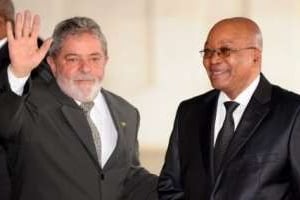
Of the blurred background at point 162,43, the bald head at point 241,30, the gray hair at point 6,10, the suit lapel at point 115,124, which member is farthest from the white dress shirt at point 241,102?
the blurred background at point 162,43

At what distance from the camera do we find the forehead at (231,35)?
1.84 m

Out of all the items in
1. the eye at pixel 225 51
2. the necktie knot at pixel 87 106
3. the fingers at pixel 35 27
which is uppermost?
the fingers at pixel 35 27

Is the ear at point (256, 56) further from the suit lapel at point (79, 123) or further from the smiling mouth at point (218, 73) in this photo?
the suit lapel at point (79, 123)

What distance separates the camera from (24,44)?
1.85 metres

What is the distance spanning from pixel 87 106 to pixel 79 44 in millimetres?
207

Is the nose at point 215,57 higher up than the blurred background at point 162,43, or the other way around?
the nose at point 215,57

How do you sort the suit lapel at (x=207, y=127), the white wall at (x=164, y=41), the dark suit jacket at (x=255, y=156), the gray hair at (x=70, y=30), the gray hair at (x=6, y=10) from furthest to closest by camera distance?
the white wall at (x=164, y=41)
the gray hair at (x=6, y=10)
the gray hair at (x=70, y=30)
the suit lapel at (x=207, y=127)
the dark suit jacket at (x=255, y=156)

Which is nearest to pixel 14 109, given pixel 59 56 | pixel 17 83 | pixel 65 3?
pixel 17 83

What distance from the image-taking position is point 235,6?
340 centimetres

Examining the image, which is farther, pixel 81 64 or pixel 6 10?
pixel 6 10

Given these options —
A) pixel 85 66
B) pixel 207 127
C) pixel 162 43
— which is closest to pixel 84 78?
Result: pixel 85 66

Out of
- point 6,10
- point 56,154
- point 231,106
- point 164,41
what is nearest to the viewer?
point 231,106

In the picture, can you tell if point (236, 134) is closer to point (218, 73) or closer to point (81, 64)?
point (218, 73)

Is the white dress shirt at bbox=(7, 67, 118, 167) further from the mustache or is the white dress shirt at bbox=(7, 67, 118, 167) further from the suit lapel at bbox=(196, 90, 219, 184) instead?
the suit lapel at bbox=(196, 90, 219, 184)
